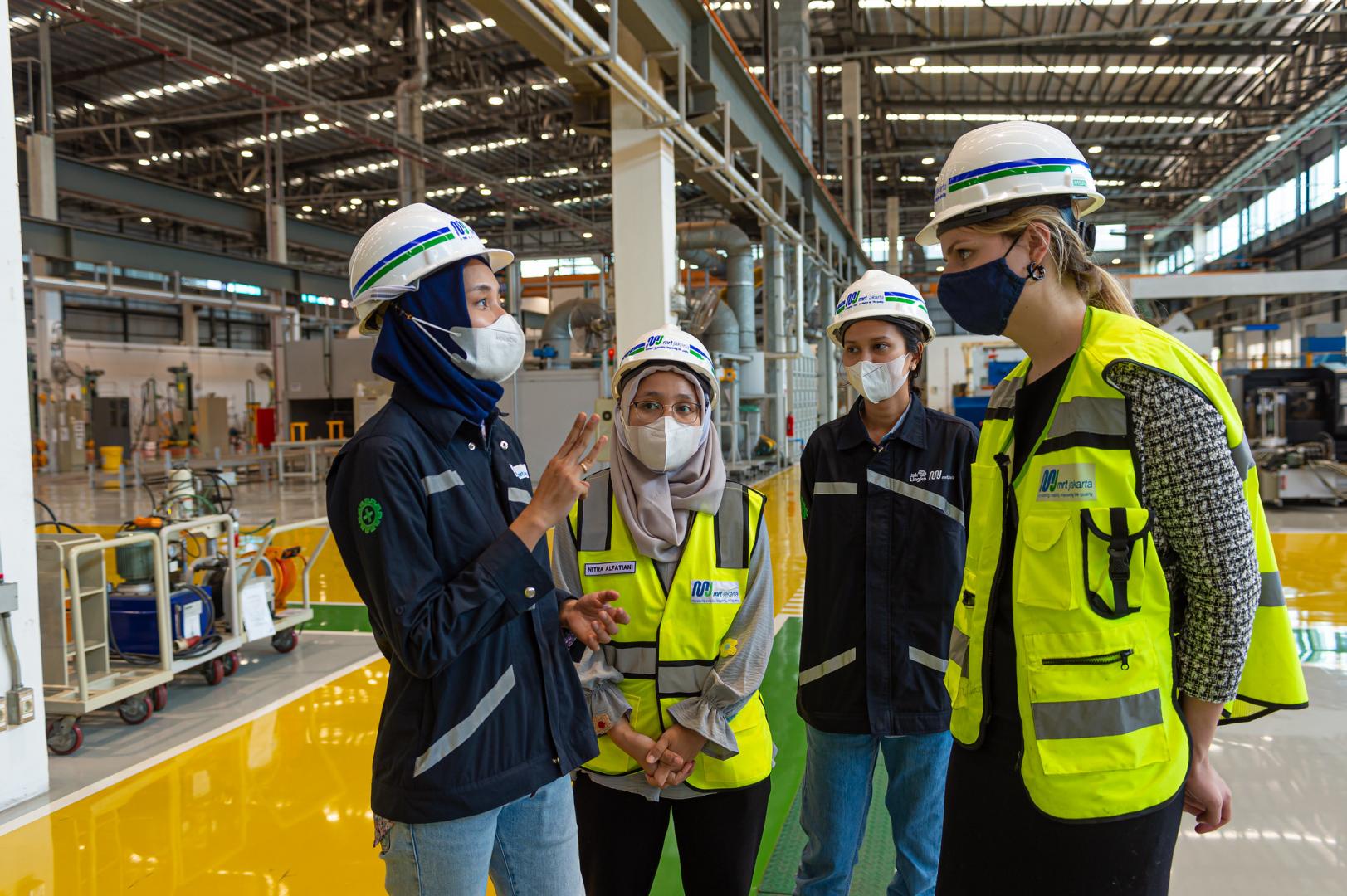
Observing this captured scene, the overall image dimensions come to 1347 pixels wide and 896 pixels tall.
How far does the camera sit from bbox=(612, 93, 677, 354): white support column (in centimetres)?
778

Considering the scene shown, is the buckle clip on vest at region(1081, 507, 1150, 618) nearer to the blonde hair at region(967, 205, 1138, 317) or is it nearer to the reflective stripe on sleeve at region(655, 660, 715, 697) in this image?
the blonde hair at region(967, 205, 1138, 317)

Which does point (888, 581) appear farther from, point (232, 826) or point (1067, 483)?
point (232, 826)

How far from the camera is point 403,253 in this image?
1.66 meters

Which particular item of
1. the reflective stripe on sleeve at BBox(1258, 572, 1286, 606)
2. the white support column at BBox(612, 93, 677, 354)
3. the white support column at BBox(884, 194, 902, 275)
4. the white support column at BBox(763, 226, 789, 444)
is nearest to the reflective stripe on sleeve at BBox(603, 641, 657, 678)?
the reflective stripe on sleeve at BBox(1258, 572, 1286, 606)

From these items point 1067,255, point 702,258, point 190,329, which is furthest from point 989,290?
point 190,329

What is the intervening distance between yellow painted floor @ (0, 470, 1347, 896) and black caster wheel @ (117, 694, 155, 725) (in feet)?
1.91

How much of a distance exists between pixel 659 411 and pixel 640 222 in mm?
6058

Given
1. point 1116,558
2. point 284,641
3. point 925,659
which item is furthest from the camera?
point 284,641

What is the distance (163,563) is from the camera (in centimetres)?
475

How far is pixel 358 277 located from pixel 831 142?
27.2m

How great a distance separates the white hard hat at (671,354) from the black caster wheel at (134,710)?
155 inches

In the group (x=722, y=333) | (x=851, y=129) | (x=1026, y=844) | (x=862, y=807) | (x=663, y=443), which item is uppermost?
(x=851, y=129)

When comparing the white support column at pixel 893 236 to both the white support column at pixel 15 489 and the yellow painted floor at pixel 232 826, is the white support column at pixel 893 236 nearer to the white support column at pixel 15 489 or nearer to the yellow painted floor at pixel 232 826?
the yellow painted floor at pixel 232 826

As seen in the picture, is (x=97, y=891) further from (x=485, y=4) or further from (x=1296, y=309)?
(x=1296, y=309)
